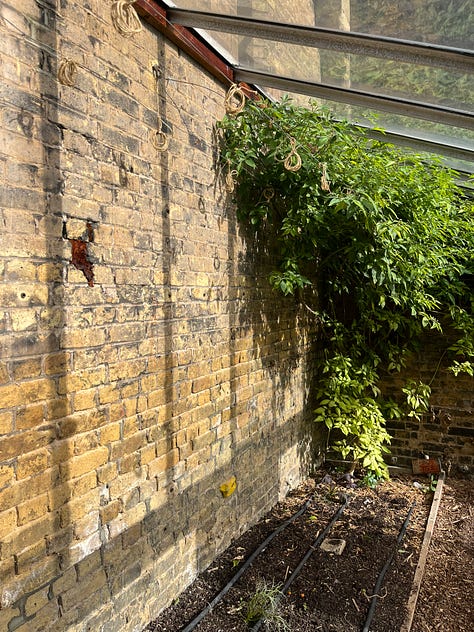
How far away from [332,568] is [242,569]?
0.70 meters

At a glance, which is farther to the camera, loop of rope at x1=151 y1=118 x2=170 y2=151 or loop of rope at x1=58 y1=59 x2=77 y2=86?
loop of rope at x1=151 y1=118 x2=170 y2=151

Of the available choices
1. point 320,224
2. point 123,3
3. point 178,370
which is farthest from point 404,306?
point 123,3

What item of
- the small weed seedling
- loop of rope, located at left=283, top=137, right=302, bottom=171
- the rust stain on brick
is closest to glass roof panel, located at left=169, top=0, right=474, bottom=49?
loop of rope, located at left=283, top=137, right=302, bottom=171

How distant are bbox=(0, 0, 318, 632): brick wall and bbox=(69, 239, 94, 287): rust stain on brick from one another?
1 centimetres

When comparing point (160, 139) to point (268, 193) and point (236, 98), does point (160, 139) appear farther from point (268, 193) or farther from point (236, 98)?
point (268, 193)

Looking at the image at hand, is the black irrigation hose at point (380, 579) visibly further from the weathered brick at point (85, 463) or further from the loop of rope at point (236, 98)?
the loop of rope at point (236, 98)

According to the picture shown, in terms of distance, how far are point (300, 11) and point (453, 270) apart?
11.6ft

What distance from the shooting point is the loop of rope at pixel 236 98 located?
3.41 m

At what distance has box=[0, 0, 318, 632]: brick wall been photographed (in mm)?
1926

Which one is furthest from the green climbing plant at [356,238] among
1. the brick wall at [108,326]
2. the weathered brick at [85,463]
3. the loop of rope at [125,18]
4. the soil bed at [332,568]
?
the weathered brick at [85,463]

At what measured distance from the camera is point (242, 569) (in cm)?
346

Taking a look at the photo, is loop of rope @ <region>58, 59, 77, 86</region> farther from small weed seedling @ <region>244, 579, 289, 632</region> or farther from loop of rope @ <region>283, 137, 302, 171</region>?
small weed seedling @ <region>244, 579, 289, 632</region>

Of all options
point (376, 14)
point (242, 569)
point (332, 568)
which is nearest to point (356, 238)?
point (376, 14)

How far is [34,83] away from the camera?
1.96m
